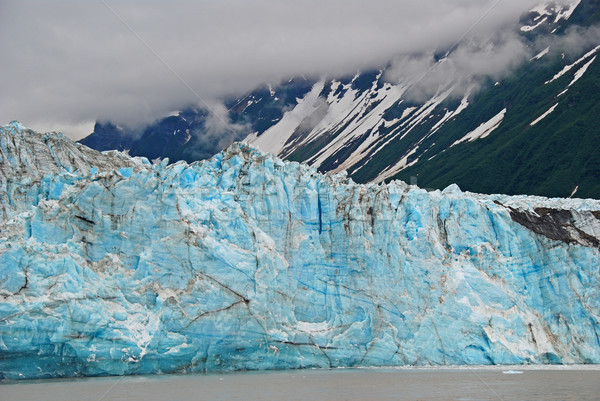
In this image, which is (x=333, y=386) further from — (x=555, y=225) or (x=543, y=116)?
(x=543, y=116)

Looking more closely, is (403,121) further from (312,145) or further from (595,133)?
(595,133)

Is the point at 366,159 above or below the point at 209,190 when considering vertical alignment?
above

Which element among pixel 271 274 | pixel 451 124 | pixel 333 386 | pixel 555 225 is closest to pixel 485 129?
pixel 451 124

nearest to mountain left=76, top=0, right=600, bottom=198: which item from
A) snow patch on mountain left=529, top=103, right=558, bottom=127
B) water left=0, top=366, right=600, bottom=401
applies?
snow patch on mountain left=529, top=103, right=558, bottom=127

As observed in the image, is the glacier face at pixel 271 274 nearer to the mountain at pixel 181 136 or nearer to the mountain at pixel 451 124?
the mountain at pixel 451 124

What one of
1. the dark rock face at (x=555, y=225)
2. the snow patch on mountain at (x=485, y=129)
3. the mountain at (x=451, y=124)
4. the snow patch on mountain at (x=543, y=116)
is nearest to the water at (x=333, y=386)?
the dark rock face at (x=555, y=225)

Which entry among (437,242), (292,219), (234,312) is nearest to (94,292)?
(234,312)
